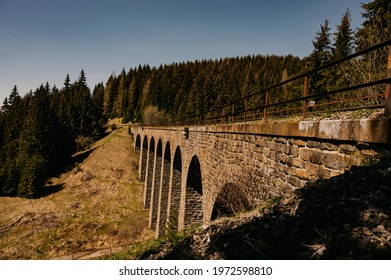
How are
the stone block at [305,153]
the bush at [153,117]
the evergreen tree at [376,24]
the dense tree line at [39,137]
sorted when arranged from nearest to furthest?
the stone block at [305,153] < the evergreen tree at [376,24] < the dense tree line at [39,137] < the bush at [153,117]

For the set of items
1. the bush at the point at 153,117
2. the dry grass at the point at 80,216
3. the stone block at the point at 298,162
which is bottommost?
the dry grass at the point at 80,216

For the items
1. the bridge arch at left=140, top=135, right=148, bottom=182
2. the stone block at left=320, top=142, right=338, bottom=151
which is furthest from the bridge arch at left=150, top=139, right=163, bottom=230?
the stone block at left=320, top=142, right=338, bottom=151

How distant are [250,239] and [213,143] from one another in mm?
7066

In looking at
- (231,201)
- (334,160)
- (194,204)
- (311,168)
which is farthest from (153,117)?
(334,160)

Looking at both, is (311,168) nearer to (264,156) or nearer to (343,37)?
(264,156)

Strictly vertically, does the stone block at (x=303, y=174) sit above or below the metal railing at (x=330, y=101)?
below

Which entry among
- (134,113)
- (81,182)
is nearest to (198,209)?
(81,182)

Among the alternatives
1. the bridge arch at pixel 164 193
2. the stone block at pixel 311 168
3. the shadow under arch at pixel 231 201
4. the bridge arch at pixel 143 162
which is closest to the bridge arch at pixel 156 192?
the bridge arch at pixel 164 193

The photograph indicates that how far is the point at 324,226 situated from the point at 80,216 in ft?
107

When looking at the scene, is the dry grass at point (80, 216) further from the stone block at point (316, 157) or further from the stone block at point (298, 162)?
the stone block at point (316, 157)

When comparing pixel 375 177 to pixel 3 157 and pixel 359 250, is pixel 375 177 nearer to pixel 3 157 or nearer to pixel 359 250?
pixel 359 250

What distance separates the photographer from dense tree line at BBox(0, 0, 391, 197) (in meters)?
18.5

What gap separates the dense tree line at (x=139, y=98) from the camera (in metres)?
18.5

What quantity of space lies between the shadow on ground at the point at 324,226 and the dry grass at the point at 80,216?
24739 mm
